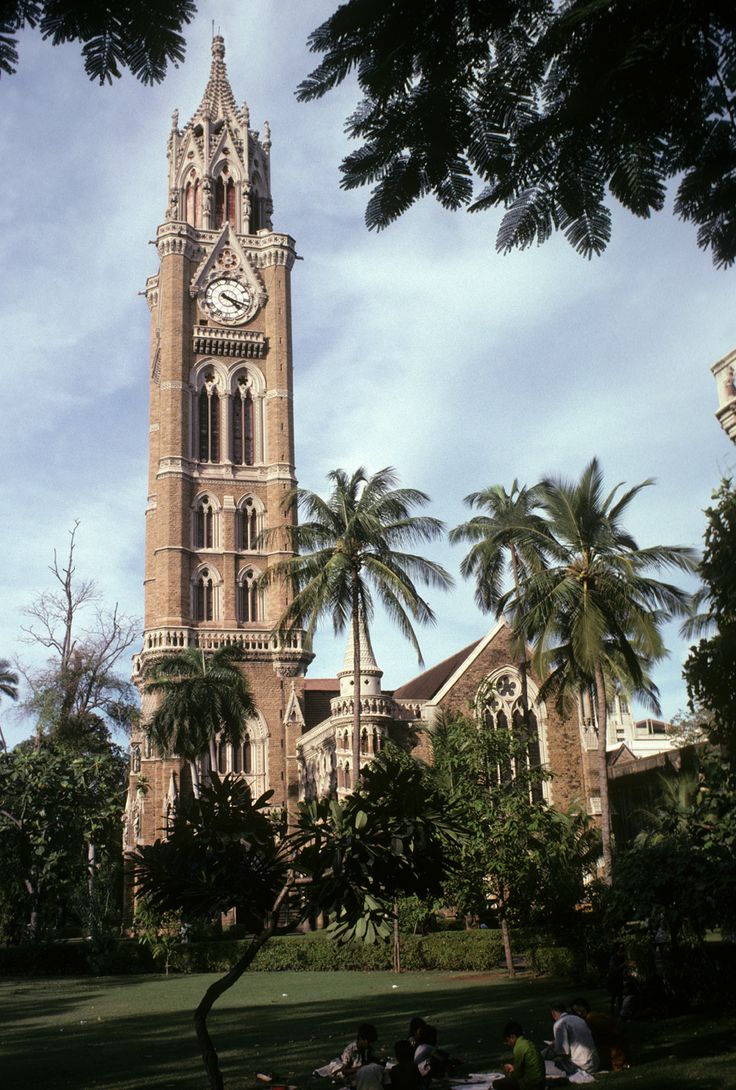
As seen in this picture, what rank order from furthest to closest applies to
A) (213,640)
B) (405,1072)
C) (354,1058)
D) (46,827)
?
(213,640)
(46,827)
(354,1058)
(405,1072)

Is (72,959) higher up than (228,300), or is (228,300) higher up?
(228,300)

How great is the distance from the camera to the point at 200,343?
5881cm

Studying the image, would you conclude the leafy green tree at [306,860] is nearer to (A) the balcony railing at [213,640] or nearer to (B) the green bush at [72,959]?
(B) the green bush at [72,959]

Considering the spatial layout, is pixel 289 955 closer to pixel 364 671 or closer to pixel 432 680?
pixel 364 671

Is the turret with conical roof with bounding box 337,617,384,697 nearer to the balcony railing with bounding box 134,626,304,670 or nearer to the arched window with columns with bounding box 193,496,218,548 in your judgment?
the balcony railing with bounding box 134,626,304,670

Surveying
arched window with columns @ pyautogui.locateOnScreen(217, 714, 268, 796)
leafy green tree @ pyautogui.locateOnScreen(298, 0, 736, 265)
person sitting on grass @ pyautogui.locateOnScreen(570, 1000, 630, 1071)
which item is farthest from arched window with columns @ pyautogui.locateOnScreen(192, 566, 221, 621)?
leafy green tree @ pyautogui.locateOnScreen(298, 0, 736, 265)

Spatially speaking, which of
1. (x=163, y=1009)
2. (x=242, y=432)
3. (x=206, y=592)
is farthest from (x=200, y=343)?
(x=163, y=1009)

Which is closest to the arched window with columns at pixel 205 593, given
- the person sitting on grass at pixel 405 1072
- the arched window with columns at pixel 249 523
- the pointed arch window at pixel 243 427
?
the arched window with columns at pixel 249 523

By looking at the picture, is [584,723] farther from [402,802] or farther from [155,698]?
[402,802]

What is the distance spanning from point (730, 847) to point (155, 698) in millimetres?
39553

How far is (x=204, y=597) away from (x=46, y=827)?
1834 centimetres

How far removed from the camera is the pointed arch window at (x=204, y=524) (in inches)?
2218

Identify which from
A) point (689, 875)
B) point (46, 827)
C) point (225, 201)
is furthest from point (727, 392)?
point (225, 201)

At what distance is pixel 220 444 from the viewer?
58.2 meters
